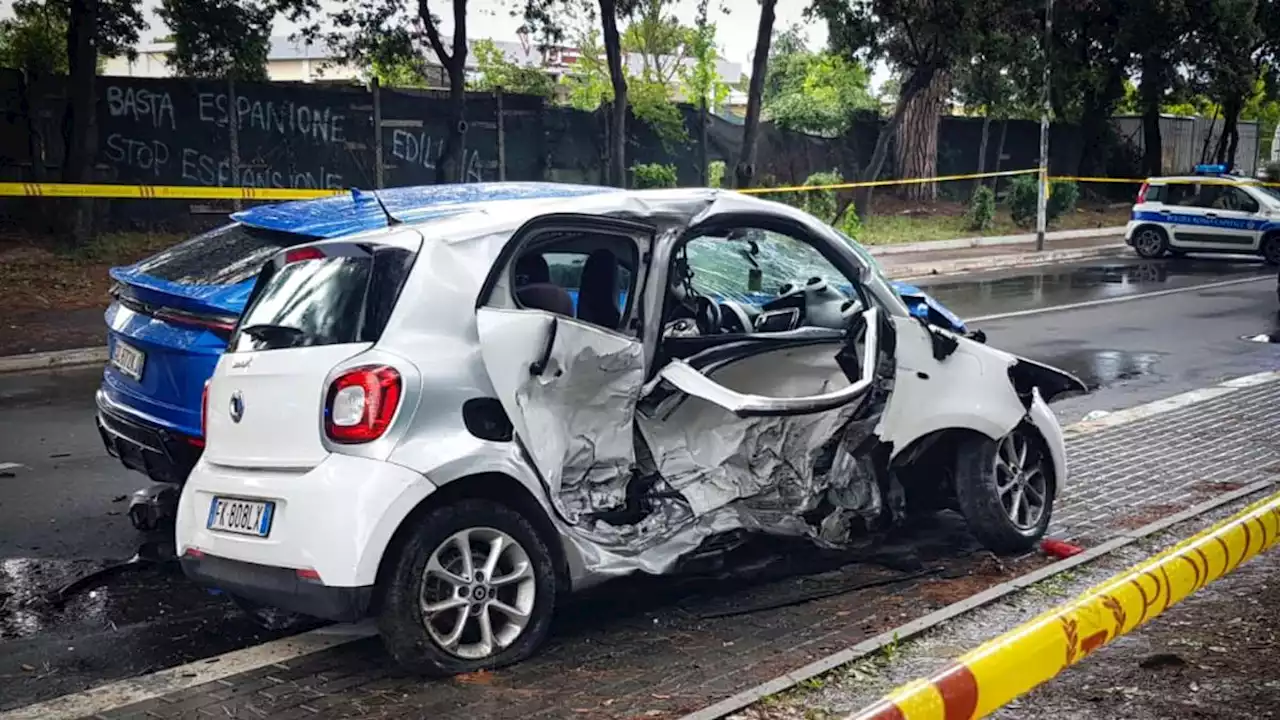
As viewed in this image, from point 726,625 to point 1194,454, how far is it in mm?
4624

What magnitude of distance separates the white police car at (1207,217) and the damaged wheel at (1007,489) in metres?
19.9

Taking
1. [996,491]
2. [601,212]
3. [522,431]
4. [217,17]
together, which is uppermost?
[217,17]

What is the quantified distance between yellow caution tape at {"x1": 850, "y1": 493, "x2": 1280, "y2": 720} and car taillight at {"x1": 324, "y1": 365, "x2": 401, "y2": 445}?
2.45 m

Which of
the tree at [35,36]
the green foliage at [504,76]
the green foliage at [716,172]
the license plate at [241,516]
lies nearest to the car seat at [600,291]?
→ the license plate at [241,516]

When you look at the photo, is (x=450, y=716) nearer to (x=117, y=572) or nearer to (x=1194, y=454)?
(x=117, y=572)

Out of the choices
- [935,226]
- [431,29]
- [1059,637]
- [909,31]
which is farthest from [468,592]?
[935,226]

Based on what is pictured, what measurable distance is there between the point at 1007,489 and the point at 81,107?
1527 centimetres

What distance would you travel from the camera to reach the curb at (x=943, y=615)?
173 inches

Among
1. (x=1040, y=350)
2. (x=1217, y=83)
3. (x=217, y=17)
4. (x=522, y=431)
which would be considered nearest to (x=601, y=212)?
(x=522, y=431)

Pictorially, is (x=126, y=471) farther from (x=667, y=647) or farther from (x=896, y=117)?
(x=896, y=117)

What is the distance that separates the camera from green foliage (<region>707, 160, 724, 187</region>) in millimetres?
27391

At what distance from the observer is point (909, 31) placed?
2692cm

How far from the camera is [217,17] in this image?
67.5ft

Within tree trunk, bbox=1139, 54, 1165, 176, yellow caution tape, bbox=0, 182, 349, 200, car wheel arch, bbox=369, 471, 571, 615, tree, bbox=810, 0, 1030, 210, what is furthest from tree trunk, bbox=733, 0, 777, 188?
car wheel arch, bbox=369, 471, 571, 615
